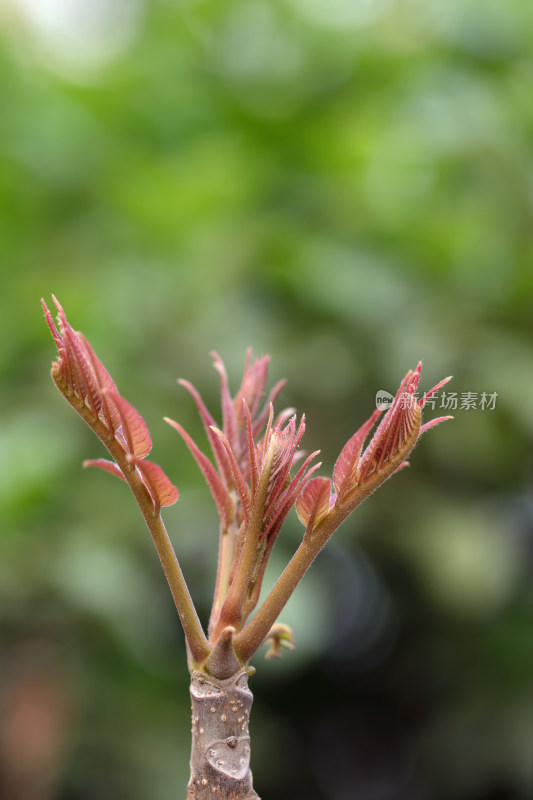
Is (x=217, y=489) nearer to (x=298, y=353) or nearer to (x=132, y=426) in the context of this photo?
(x=132, y=426)

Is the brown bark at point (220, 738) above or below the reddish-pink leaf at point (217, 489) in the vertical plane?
below

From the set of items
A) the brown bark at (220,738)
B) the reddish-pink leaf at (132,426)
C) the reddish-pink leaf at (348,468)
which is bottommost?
the brown bark at (220,738)

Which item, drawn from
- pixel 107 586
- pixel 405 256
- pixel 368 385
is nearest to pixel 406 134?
pixel 405 256

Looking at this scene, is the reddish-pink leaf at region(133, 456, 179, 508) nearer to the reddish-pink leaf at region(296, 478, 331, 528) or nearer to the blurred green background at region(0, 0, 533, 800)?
the reddish-pink leaf at region(296, 478, 331, 528)

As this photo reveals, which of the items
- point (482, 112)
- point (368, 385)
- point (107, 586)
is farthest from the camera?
point (482, 112)

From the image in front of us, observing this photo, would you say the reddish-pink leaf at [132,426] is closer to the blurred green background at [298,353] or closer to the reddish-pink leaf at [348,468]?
the reddish-pink leaf at [348,468]

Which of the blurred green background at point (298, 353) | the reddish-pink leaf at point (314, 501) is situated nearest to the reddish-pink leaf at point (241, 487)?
the reddish-pink leaf at point (314, 501)

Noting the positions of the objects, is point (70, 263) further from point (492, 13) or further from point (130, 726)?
point (492, 13)

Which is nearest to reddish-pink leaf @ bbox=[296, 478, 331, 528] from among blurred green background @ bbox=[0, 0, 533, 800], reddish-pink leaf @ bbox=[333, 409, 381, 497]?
reddish-pink leaf @ bbox=[333, 409, 381, 497]
